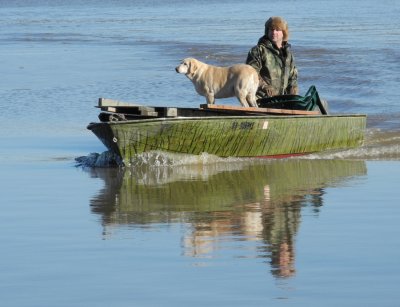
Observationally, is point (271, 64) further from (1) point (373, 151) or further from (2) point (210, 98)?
(1) point (373, 151)

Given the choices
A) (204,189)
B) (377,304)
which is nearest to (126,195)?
(204,189)

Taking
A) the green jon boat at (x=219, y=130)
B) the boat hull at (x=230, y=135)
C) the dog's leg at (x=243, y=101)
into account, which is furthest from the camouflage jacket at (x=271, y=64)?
the boat hull at (x=230, y=135)

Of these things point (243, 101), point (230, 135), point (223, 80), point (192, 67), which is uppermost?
point (192, 67)

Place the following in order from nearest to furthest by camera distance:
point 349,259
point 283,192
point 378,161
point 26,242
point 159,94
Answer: point 349,259
point 26,242
point 283,192
point 378,161
point 159,94

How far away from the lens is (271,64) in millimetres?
15250

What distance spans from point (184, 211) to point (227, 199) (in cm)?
79

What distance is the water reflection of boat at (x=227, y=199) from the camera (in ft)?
32.7

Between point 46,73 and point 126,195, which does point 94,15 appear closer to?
point 46,73

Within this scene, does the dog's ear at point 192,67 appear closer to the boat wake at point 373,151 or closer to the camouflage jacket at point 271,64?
the camouflage jacket at point 271,64

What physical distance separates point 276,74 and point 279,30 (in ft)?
1.95

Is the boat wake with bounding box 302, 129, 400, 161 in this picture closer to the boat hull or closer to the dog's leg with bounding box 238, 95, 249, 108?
the boat hull

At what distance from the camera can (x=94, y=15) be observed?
165 ft

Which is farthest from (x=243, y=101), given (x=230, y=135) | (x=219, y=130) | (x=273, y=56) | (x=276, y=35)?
(x=219, y=130)

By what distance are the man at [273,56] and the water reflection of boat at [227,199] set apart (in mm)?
1055
